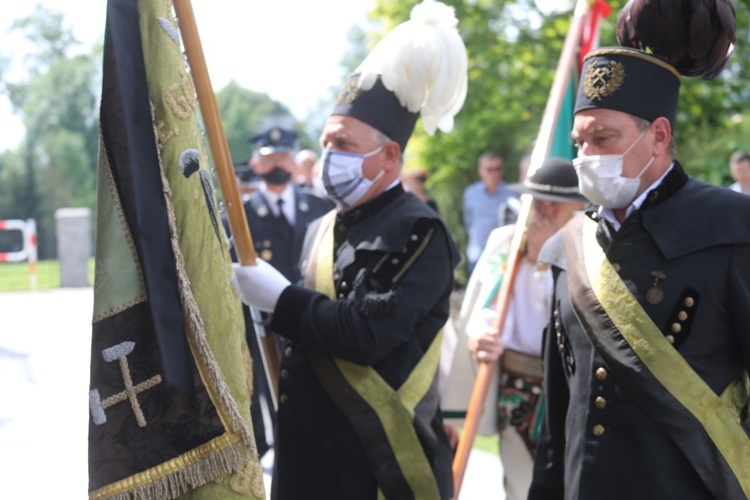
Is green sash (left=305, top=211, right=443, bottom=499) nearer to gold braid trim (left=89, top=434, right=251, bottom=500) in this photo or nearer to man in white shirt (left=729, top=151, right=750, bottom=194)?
gold braid trim (left=89, top=434, right=251, bottom=500)

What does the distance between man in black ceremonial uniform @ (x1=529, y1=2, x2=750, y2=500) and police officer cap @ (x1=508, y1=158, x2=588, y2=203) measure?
1495 mm

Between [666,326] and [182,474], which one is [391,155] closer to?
[666,326]

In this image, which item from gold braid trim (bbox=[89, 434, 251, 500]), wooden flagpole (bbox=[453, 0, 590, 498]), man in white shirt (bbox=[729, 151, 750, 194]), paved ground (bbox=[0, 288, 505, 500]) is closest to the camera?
gold braid trim (bbox=[89, 434, 251, 500])

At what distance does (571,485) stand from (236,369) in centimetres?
106

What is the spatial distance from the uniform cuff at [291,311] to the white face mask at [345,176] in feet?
1.34

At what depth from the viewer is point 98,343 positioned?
243 centimetres

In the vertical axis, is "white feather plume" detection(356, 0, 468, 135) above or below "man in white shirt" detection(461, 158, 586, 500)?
above

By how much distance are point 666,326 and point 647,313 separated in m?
0.06

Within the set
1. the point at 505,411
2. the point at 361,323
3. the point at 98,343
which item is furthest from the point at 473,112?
the point at 98,343

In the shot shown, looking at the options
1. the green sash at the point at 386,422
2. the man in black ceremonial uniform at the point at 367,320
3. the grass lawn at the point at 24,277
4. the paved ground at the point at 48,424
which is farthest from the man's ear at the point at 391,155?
the grass lawn at the point at 24,277

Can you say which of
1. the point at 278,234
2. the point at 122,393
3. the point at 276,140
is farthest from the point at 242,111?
the point at 122,393

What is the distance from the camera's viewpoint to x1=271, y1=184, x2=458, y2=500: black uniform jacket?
3318 mm

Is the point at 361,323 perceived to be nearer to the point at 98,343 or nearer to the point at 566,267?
the point at 566,267

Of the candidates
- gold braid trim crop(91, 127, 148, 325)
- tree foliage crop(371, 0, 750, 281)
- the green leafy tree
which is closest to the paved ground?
gold braid trim crop(91, 127, 148, 325)
